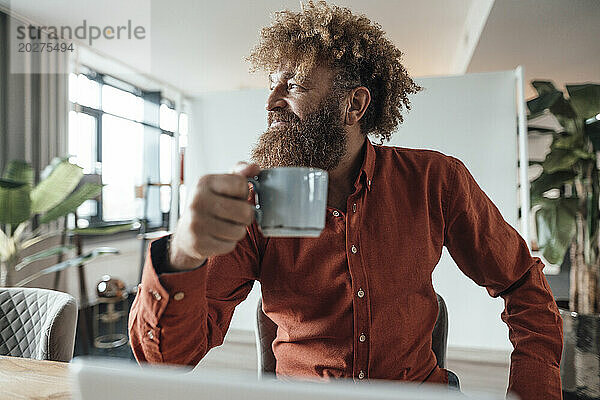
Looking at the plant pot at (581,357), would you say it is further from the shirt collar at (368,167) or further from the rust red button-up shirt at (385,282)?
the shirt collar at (368,167)

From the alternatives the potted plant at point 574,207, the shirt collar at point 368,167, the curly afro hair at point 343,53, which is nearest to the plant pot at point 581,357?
the potted plant at point 574,207

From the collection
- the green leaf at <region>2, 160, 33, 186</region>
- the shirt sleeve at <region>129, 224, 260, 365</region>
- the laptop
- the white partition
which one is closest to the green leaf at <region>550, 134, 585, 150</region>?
the white partition

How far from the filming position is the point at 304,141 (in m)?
1.15

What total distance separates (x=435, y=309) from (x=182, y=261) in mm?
667

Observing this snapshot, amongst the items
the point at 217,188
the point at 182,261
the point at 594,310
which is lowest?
the point at 594,310

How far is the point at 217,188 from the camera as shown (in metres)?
0.64

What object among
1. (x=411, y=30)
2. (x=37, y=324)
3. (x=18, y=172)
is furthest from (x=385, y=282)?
(x=411, y=30)

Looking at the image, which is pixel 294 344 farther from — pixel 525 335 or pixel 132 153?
pixel 132 153

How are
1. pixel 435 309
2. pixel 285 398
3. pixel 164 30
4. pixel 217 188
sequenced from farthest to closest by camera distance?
pixel 164 30 → pixel 435 309 → pixel 217 188 → pixel 285 398

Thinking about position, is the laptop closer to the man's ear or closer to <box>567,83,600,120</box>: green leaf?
the man's ear

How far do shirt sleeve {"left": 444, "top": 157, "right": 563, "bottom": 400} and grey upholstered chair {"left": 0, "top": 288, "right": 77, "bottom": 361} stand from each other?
3.03 ft

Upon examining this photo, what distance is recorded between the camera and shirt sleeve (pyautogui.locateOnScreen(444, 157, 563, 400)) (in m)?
1.02

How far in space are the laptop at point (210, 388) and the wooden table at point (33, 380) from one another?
521 millimetres

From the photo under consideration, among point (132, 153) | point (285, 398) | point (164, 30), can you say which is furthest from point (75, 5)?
point (285, 398)
